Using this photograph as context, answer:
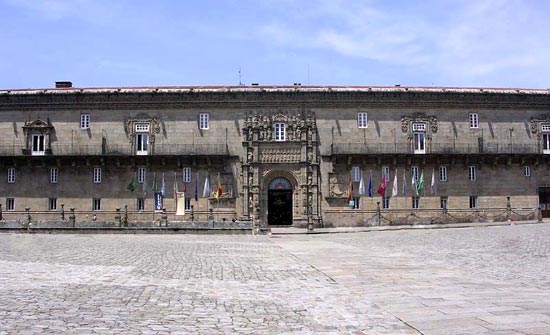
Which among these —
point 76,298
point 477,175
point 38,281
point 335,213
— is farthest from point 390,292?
point 477,175

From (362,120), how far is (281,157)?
22.2ft

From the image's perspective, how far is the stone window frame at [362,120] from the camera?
146ft

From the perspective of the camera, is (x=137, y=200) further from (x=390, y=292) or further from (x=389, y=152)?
(x=390, y=292)

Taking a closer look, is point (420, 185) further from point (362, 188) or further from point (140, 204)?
point (140, 204)

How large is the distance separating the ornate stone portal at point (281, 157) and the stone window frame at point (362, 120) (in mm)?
3404

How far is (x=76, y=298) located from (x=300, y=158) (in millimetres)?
35446

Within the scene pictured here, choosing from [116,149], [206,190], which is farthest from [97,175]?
[206,190]

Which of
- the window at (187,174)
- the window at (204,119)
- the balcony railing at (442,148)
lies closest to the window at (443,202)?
the balcony railing at (442,148)

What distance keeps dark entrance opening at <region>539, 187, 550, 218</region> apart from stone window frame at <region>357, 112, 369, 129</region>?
1429cm

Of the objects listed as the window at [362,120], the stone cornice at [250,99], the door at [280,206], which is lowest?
the door at [280,206]

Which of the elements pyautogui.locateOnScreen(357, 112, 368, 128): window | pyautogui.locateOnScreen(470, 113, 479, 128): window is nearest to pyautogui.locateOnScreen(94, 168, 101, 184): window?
pyautogui.locateOnScreen(357, 112, 368, 128): window

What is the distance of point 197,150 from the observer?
43.8m

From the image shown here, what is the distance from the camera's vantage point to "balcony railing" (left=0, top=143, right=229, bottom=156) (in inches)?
1727

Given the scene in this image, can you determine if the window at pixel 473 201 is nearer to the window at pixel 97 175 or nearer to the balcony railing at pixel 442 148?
the balcony railing at pixel 442 148
